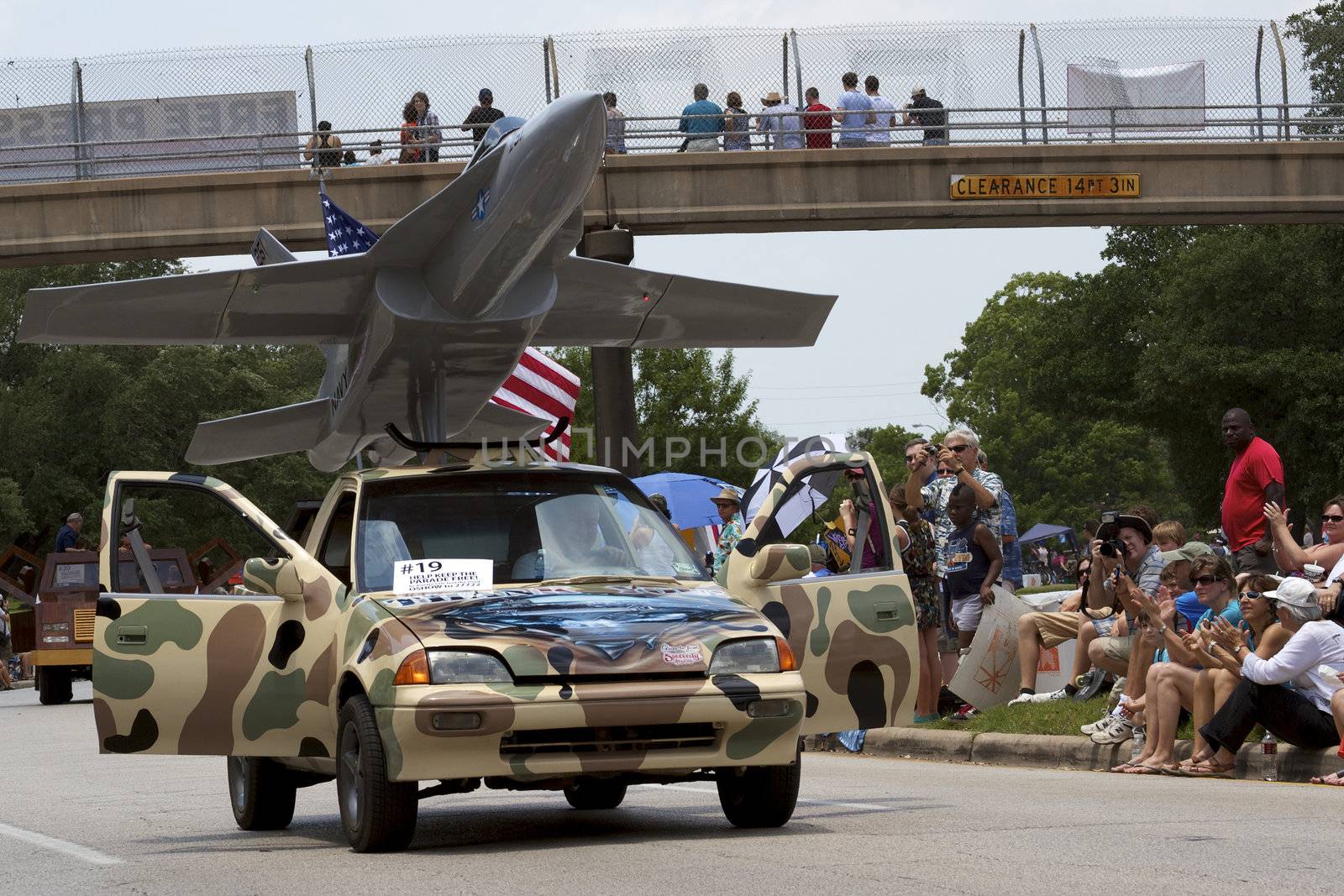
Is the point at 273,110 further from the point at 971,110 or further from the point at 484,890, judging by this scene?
the point at 484,890

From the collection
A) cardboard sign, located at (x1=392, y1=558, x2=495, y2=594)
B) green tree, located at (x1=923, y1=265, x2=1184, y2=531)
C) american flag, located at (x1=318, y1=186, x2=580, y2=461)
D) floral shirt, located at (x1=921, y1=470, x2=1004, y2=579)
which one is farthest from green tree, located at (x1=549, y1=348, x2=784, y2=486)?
cardboard sign, located at (x1=392, y1=558, x2=495, y2=594)

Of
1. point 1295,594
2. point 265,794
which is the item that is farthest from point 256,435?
point 1295,594

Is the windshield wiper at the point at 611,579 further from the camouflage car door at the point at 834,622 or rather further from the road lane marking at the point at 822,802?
the road lane marking at the point at 822,802

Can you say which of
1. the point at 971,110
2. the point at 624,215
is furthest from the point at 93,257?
the point at 971,110

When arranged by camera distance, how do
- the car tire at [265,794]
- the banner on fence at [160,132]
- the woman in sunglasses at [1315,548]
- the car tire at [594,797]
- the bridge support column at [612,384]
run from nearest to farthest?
the car tire at [265,794], the car tire at [594,797], the woman in sunglasses at [1315,548], the bridge support column at [612,384], the banner on fence at [160,132]

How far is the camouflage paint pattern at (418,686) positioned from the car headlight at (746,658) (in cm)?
4

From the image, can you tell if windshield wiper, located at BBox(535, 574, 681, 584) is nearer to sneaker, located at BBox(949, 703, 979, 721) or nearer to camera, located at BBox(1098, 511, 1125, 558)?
camera, located at BBox(1098, 511, 1125, 558)

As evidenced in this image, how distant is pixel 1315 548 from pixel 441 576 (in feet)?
25.0

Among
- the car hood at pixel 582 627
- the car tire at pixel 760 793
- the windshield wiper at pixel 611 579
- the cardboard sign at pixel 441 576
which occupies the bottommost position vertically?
the car tire at pixel 760 793

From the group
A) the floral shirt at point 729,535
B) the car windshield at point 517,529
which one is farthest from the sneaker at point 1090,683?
the car windshield at point 517,529

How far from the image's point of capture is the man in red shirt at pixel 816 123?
28145mm

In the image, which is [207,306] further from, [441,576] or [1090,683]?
[1090,683]

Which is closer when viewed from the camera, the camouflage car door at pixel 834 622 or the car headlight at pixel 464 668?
the car headlight at pixel 464 668

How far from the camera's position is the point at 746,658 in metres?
7.86
